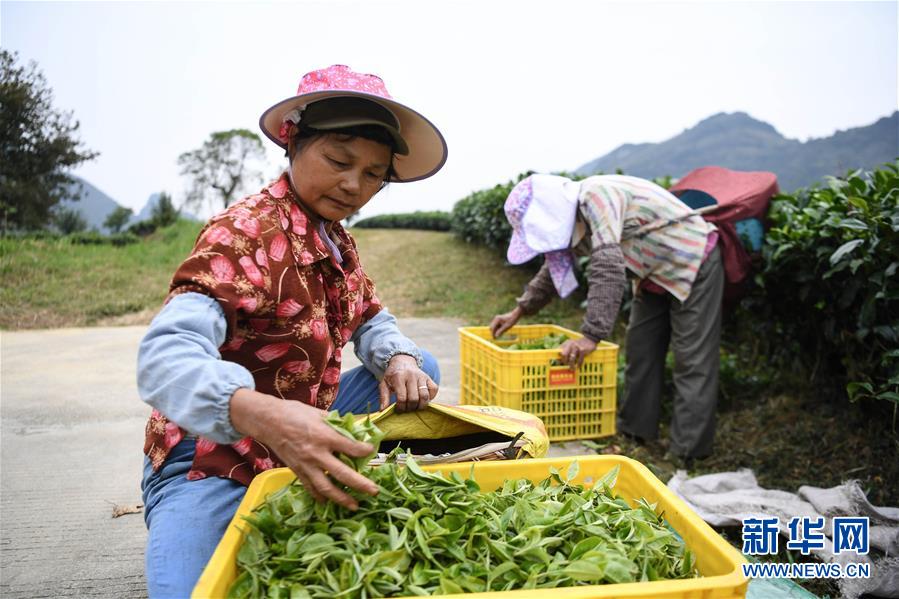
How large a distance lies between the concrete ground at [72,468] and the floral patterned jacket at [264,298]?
92 cm

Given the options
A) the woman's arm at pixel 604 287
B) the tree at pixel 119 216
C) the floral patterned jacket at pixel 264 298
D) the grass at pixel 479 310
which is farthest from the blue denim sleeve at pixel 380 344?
the tree at pixel 119 216

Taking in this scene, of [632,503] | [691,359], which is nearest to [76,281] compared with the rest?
[691,359]

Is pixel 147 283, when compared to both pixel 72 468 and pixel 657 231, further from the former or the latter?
pixel 657 231

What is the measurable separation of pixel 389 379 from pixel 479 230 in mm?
8512

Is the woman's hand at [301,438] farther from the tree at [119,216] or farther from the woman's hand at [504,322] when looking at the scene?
the tree at [119,216]

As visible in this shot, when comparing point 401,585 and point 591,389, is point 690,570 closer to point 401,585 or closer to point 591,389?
point 401,585

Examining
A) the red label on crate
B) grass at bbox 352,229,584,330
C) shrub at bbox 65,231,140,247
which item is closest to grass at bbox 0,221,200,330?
shrub at bbox 65,231,140,247

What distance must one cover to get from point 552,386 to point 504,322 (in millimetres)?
557

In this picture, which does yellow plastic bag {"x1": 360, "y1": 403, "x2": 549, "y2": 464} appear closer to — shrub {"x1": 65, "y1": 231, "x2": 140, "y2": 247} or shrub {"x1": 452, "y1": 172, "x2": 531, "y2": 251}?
shrub {"x1": 452, "y1": 172, "x2": 531, "y2": 251}

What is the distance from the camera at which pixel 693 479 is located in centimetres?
299

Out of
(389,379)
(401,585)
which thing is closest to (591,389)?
(389,379)

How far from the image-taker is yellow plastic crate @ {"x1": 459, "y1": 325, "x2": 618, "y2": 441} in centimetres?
321

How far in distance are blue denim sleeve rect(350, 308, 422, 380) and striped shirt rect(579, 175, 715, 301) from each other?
1552 millimetres

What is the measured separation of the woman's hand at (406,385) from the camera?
179 centimetres
